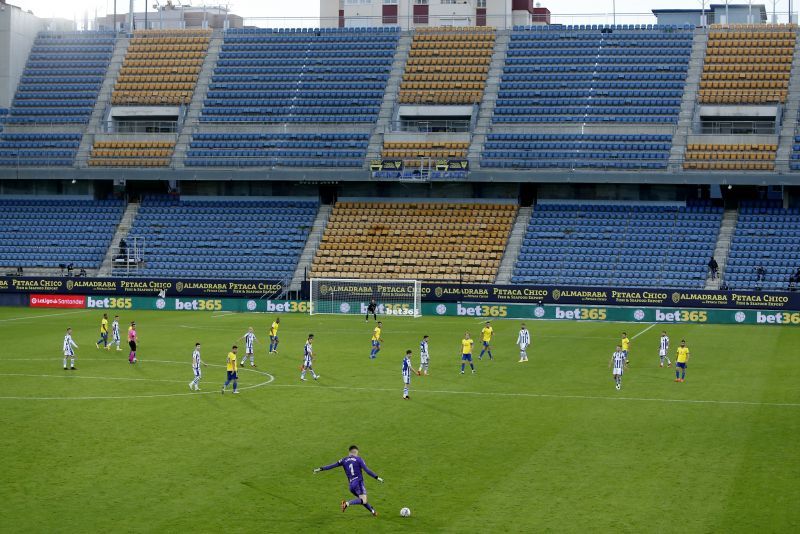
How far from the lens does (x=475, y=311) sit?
6384cm

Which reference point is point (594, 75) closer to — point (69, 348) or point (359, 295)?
point (359, 295)

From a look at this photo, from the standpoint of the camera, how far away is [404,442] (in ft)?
91.0

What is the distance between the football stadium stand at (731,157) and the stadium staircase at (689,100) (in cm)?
64

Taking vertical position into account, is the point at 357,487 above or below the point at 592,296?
below

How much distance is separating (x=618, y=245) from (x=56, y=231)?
3941 cm

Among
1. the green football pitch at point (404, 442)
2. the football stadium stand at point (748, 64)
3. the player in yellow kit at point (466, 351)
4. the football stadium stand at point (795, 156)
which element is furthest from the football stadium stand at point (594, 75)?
the player in yellow kit at point (466, 351)

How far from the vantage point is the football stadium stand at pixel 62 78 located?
275 ft

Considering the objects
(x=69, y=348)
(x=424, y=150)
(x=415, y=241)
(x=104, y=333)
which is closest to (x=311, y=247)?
(x=415, y=241)

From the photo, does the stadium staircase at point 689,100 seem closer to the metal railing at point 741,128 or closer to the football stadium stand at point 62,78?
the metal railing at point 741,128

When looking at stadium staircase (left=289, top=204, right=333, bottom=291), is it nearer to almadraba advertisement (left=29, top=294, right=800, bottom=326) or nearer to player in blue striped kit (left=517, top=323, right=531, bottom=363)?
almadraba advertisement (left=29, top=294, right=800, bottom=326)

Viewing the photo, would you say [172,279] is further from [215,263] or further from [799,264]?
[799,264]

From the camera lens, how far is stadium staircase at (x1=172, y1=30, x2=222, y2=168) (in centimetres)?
Answer: 7925

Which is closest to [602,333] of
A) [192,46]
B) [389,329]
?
[389,329]

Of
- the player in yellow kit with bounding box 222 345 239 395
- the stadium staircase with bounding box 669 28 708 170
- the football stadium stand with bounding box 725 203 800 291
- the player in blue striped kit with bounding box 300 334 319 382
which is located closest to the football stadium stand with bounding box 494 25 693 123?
the stadium staircase with bounding box 669 28 708 170
